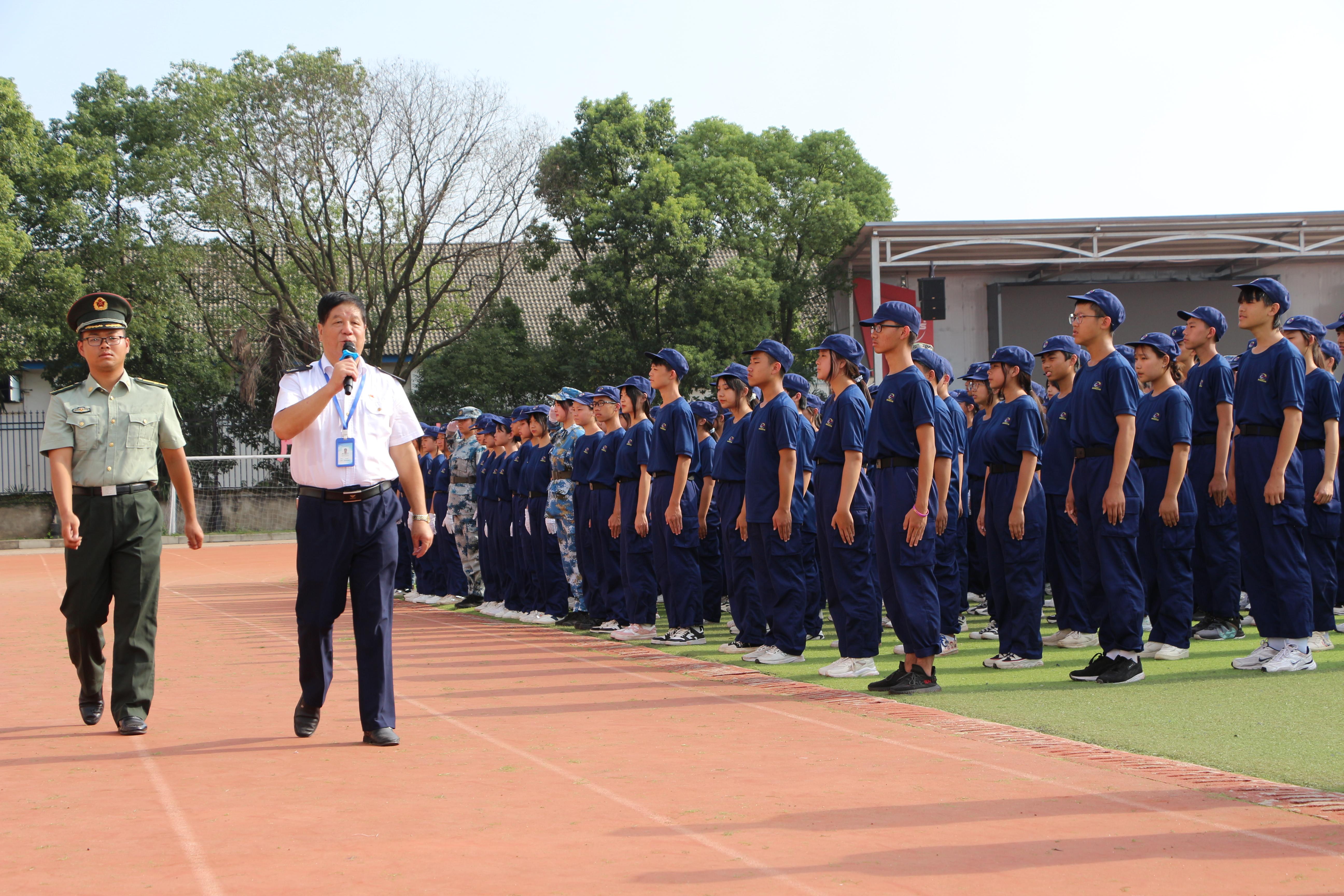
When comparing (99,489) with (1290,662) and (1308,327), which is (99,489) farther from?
(1308,327)

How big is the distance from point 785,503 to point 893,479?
1214 millimetres

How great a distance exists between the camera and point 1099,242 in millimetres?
27984

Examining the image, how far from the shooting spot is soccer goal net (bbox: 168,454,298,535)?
32.7m

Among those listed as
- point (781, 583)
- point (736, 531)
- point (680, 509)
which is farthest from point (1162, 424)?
point (680, 509)

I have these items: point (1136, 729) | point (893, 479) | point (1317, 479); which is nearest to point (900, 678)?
point (893, 479)

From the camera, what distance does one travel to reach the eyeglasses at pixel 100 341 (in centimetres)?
648

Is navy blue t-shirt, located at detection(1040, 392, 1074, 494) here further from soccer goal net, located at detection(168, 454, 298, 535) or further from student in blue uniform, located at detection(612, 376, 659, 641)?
soccer goal net, located at detection(168, 454, 298, 535)

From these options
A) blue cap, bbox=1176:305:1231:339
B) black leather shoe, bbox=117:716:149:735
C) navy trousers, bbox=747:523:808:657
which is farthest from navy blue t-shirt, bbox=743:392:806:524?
black leather shoe, bbox=117:716:149:735

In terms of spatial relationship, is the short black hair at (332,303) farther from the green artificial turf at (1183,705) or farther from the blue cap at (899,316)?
the green artificial turf at (1183,705)

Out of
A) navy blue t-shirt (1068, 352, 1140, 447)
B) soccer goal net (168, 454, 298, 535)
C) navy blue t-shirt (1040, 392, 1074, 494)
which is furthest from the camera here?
soccer goal net (168, 454, 298, 535)

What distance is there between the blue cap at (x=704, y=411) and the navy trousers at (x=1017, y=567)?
155 inches

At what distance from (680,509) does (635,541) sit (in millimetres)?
949

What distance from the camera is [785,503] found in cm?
826

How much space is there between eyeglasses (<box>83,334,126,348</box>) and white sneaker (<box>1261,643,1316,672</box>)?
21.4ft
